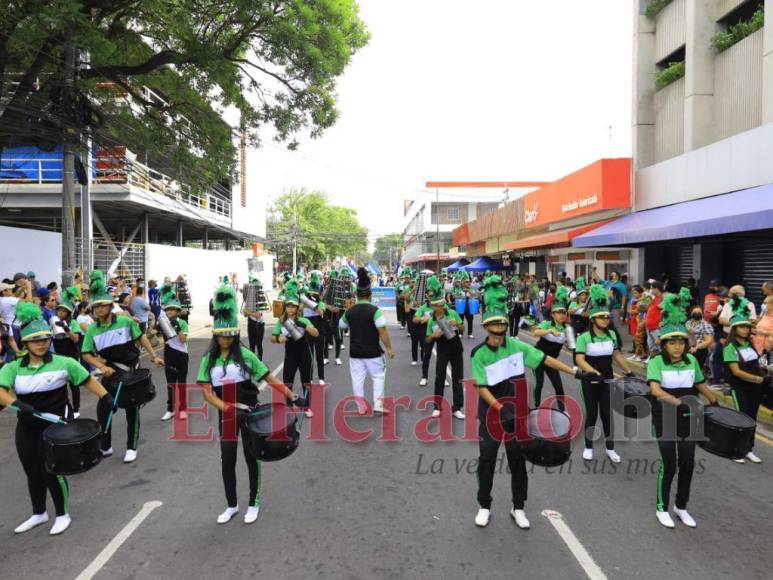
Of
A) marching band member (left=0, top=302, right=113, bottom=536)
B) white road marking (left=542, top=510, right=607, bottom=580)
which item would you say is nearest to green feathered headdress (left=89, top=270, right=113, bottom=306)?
marching band member (left=0, top=302, right=113, bottom=536)

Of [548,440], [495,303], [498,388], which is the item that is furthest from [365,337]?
[548,440]

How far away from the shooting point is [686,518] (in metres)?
4.36

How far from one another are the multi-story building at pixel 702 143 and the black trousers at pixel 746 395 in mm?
4758

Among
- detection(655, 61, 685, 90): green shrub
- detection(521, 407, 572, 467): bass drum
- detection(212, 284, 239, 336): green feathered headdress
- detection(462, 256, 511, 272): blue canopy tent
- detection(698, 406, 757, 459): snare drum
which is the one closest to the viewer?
detection(521, 407, 572, 467): bass drum

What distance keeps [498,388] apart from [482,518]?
104 centimetres

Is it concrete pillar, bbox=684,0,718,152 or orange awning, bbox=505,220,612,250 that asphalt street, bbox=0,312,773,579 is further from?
orange awning, bbox=505,220,612,250

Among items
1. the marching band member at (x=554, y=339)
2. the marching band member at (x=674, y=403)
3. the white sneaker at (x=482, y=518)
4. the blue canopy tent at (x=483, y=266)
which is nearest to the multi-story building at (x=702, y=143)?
the marching band member at (x=554, y=339)

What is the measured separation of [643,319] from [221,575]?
423 inches

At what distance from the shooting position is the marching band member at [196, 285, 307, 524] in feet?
14.4

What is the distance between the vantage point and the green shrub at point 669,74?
16.0 meters

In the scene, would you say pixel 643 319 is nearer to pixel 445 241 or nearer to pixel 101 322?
pixel 101 322

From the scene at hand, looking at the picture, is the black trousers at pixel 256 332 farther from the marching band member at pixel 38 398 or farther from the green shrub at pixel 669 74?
the green shrub at pixel 669 74

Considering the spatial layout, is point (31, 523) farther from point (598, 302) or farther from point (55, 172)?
point (55, 172)

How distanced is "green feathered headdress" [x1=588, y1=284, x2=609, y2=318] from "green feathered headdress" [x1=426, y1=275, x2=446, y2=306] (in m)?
2.33
